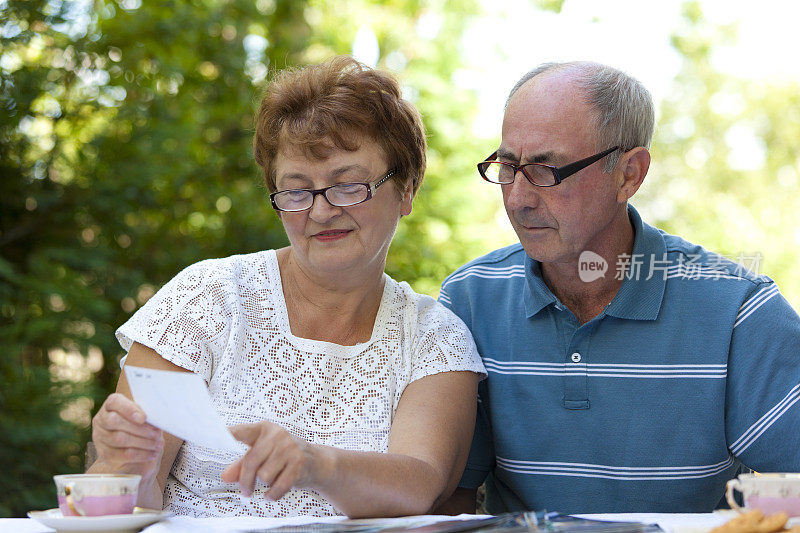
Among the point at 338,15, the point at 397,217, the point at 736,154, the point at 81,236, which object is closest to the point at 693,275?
the point at 397,217

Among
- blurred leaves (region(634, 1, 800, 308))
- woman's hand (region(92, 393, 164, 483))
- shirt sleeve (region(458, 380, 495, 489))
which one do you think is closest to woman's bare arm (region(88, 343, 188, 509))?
woman's hand (region(92, 393, 164, 483))

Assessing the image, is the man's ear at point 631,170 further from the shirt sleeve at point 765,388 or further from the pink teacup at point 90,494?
the pink teacup at point 90,494

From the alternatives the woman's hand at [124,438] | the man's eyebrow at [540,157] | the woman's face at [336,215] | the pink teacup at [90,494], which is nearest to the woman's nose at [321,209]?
the woman's face at [336,215]

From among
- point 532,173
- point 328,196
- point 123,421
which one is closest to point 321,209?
point 328,196

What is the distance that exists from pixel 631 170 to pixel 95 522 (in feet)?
5.16

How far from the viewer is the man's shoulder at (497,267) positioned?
238cm

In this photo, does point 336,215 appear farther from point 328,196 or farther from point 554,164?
point 554,164

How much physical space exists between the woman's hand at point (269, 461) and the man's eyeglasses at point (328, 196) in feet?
2.17

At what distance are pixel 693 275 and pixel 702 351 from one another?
22 cm

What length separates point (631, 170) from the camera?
2.19 m

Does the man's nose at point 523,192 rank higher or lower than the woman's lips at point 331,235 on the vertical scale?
higher

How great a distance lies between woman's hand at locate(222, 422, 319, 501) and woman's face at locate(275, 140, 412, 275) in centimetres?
62

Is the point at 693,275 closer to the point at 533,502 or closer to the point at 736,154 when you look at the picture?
the point at 533,502

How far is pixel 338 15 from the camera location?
706 cm
